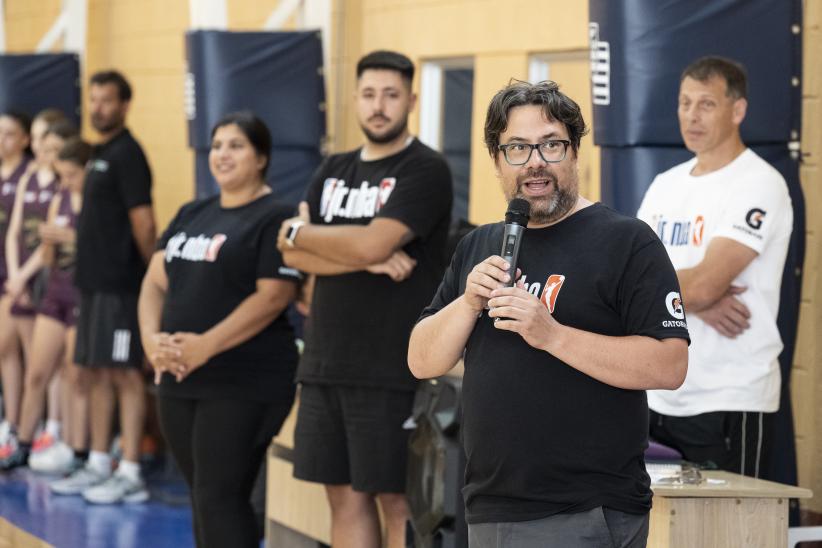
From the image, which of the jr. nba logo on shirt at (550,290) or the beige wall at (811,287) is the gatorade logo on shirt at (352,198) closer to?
the beige wall at (811,287)

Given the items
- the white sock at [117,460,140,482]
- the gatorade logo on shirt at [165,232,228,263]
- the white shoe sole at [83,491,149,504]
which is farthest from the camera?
the white sock at [117,460,140,482]

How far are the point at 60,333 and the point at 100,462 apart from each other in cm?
82

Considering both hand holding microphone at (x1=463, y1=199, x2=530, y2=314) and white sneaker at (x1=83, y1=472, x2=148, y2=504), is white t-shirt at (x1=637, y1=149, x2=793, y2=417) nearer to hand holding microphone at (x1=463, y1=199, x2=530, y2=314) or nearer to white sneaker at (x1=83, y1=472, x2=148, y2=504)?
hand holding microphone at (x1=463, y1=199, x2=530, y2=314)

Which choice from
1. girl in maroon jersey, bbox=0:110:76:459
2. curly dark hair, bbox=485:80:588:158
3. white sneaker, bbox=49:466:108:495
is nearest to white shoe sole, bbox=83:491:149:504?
white sneaker, bbox=49:466:108:495

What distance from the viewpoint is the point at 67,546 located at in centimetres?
536

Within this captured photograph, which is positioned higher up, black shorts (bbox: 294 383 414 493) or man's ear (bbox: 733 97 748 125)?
man's ear (bbox: 733 97 748 125)

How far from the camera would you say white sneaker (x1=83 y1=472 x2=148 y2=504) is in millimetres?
6176

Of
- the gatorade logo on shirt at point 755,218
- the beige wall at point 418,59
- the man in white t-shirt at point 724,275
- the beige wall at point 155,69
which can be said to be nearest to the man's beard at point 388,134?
the man in white t-shirt at point 724,275

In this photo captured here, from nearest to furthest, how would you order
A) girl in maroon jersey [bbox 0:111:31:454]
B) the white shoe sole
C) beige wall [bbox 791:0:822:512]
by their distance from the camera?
beige wall [bbox 791:0:822:512] < the white shoe sole < girl in maroon jersey [bbox 0:111:31:454]

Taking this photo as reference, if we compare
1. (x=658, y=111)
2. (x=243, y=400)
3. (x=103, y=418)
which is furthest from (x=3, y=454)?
(x=658, y=111)

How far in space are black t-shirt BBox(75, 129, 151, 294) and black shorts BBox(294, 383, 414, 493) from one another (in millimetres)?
2531

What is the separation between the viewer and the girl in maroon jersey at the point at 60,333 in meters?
6.66

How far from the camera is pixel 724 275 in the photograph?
3.41 meters

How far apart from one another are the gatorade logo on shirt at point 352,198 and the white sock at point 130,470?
2716mm
